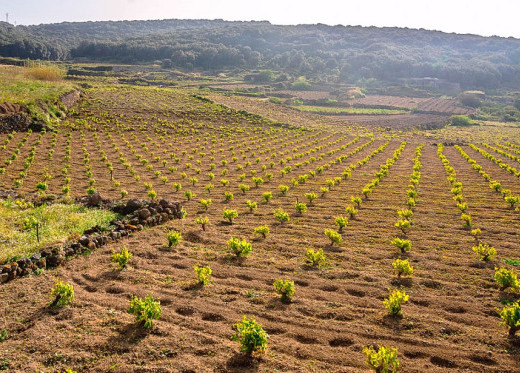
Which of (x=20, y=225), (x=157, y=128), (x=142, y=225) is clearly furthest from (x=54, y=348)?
(x=157, y=128)

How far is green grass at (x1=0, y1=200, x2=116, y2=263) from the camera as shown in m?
11.5

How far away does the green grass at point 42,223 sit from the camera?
11.5 meters

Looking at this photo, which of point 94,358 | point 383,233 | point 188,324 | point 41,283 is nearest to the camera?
point 94,358

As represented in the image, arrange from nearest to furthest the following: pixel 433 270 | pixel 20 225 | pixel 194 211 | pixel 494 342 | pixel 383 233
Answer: pixel 494 342 → pixel 433 270 → pixel 20 225 → pixel 383 233 → pixel 194 211

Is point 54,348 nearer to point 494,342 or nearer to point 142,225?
point 142,225

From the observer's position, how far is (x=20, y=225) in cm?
1356

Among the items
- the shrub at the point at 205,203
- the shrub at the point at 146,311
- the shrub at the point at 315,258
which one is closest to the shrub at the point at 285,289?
the shrub at the point at 315,258

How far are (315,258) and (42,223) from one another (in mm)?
10739

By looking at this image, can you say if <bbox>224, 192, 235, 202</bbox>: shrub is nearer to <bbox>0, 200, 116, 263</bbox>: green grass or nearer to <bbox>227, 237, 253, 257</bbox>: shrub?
<bbox>0, 200, 116, 263</bbox>: green grass

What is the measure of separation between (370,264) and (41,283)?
10.1 m

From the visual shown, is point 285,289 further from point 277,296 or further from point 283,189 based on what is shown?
point 283,189

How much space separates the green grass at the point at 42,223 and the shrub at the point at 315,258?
315 inches

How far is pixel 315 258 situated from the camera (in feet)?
37.7

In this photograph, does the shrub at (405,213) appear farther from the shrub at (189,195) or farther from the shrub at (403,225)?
the shrub at (189,195)
